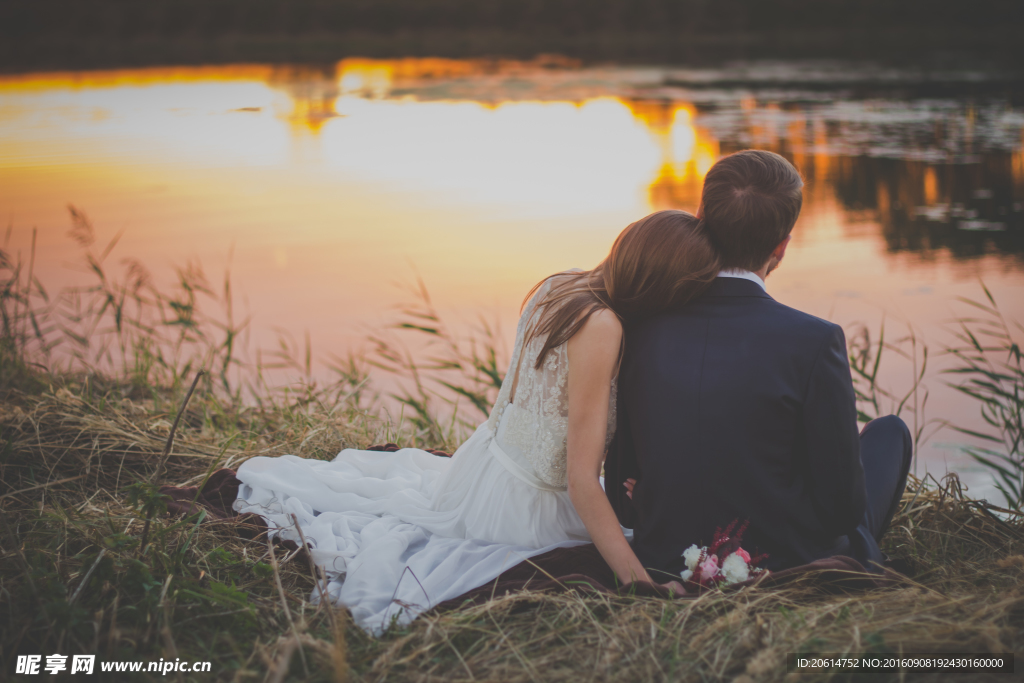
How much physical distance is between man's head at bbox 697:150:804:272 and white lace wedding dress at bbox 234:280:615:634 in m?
0.47

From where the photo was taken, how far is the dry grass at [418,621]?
5.32ft

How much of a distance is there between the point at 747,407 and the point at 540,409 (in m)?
0.56

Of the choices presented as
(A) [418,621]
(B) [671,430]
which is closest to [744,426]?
(B) [671,430]

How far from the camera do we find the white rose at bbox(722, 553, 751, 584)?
6.02ft

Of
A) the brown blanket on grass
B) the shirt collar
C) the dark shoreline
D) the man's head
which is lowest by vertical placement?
the brown blanket on grass

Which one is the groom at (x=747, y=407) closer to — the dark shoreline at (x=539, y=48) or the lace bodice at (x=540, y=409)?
the lace bodice at (x=540, y=409)

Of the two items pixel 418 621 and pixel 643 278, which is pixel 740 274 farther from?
pixel 418 621

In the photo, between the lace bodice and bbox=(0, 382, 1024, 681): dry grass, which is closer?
bbox=(0, 382, 1024, 681): dry grass

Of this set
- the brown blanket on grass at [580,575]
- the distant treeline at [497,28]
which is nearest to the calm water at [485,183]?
the brown blanket on grass at [580,575]

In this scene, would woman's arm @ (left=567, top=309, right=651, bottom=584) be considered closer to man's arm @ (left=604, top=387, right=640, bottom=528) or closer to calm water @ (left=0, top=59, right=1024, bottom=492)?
man's arm @ (left=604, top=387, right=640, bottom=528)

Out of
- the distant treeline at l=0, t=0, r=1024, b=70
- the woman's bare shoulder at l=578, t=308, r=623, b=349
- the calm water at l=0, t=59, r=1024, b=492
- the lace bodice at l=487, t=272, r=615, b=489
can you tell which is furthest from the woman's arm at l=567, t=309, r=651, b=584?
the distant treeline at l=0, t=0, r=1024, b=70

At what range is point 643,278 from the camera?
1842mm

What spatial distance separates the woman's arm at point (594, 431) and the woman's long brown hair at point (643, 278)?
5 cm

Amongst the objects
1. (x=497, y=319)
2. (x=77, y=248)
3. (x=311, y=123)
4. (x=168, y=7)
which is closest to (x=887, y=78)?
(x=311, y=123)
